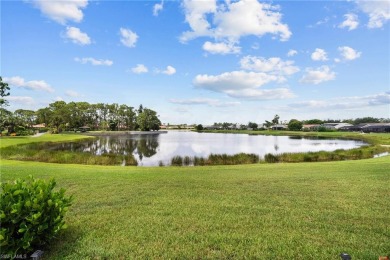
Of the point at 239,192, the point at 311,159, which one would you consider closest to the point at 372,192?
the point at 239,192

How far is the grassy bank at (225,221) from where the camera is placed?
14.5 feet

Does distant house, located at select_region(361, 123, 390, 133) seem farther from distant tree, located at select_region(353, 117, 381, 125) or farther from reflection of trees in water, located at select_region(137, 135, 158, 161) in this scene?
reflection of trees in water, located at select_region(137, 135, 158, 161)

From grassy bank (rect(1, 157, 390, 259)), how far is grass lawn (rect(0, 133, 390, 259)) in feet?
0.06

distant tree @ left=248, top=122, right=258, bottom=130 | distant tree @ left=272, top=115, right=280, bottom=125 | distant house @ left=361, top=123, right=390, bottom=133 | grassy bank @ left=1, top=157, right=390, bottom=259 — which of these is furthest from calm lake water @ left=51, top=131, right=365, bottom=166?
distant tree @ left=248, top=122, right=258, bottom=130

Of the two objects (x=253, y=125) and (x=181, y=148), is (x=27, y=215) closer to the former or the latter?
(x=181, y=148)

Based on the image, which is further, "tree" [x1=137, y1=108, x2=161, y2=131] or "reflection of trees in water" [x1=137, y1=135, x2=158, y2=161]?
"tree" [x1=137, y1=108, x2=161, y2=131]

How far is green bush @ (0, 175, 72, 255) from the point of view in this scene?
151 inches

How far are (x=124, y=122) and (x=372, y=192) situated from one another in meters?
121

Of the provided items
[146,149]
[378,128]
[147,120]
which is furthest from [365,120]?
[146,149]

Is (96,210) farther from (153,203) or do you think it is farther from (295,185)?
(295,185)

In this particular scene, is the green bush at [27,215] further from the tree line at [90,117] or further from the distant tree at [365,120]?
the distant tree at [365,120]

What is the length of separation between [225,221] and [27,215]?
3658mm

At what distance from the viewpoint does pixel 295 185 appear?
9.41 m

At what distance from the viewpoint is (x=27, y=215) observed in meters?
3.97
